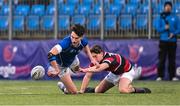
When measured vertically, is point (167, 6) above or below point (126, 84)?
above

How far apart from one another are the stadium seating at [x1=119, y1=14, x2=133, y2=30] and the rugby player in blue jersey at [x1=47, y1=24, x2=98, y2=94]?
9335mm

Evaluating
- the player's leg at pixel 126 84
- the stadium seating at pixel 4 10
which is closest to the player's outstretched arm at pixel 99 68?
the player's leg at pixel 126 84

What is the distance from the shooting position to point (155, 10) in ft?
78.4

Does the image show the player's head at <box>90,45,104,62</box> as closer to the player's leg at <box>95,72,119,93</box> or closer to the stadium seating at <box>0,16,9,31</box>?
the player's leg at <box>95,72,119,93</box>

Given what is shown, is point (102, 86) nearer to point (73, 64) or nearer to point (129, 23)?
point (73, 64)

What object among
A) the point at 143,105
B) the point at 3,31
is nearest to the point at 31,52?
the point at 3,31

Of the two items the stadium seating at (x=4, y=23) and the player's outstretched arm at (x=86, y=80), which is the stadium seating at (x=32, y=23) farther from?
the player's outstretched arm at (x=86, y=80)

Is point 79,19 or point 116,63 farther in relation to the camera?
point 79,19

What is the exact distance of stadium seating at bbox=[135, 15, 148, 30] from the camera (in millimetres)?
24156

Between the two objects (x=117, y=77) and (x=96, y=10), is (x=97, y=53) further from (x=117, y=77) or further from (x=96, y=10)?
(x=96, y=10)

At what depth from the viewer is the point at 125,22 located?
24484 mm

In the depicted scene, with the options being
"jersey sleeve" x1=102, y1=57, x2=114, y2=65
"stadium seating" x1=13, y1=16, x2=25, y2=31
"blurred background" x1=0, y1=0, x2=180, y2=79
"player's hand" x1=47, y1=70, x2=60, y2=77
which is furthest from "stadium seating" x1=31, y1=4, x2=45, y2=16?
"player's hand" x1=47, y1=70, x2=60, y2=77

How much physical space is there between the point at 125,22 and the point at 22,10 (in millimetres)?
4532

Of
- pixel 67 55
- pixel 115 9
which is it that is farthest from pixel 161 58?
pixel 67 55
